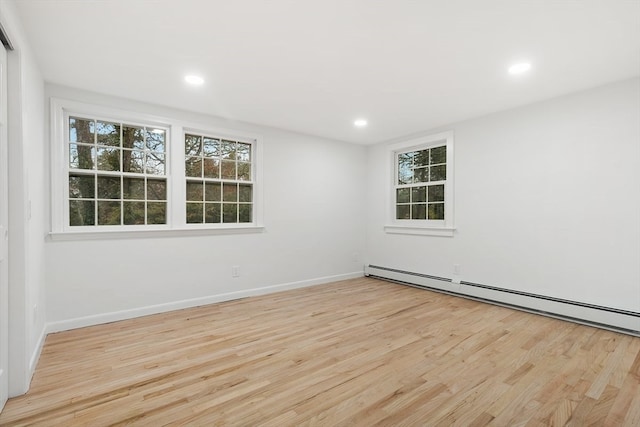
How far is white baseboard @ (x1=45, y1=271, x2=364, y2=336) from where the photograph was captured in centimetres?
313

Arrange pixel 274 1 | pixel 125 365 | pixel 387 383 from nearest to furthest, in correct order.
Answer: pixel 274 1
pixel 387 383
pixel 125 365

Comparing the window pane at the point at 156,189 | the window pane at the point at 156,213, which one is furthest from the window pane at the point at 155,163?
the window pane at the point at 156,213

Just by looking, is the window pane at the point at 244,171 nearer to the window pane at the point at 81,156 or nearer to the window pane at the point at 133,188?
the window pane at the point at 133,188

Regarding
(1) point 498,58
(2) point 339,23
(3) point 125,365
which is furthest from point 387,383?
(1) point 498,58

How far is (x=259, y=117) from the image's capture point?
13.7 ft

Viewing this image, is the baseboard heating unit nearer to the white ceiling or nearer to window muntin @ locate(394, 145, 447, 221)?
window muntin @ locate(394, 145, 447, 221)

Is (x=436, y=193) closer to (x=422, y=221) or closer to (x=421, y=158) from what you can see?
(x=422, y=221)

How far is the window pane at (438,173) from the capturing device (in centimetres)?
469

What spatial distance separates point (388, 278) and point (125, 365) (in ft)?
13.0

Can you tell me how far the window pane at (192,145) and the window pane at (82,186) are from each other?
106 centimetres

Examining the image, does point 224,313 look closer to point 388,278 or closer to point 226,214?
point 226,214

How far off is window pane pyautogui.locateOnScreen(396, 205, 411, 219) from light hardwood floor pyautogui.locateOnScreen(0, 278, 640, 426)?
2017 millimetres

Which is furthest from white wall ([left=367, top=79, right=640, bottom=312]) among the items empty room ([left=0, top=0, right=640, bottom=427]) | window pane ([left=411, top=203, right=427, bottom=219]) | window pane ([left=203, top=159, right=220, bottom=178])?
window pane ([left=203, top=159, right=220, bottom=178])

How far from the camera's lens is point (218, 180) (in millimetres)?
4203
